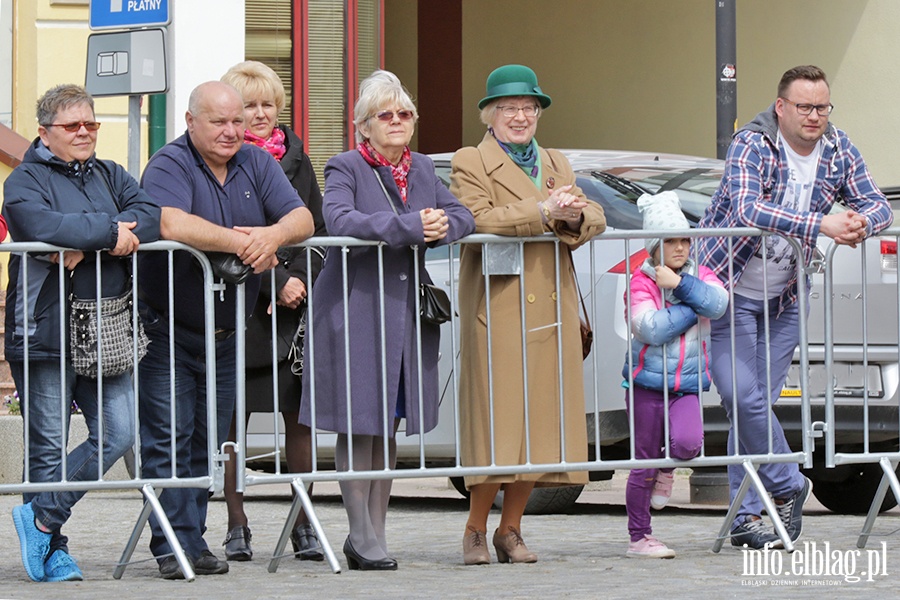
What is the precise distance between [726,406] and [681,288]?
569mm

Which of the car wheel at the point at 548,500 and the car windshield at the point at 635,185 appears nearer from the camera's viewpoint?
the car windshield at the point at 635,185

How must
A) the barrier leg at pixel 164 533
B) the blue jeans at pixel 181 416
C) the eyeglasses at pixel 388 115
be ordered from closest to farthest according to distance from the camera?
the barrier leg at pixel 164 533 < the blue jeans at pixel 181 416 < the eyeglasses at pixel 388 115

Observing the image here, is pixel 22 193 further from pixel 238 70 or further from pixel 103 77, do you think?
pixel 103 77

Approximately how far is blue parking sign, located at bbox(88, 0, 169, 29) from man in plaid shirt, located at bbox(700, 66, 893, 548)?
348cm

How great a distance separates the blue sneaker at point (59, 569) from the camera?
6.20 meters

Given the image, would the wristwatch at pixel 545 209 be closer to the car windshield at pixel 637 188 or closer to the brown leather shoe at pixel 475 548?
the brown leather shoe at pixel 475 548

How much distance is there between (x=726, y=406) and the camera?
6.83 metres

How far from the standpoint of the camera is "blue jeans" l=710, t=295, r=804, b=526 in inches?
265

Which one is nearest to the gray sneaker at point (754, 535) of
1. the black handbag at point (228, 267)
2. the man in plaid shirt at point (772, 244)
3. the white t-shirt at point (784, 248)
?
the man in plaid shirt at point (772, 244)

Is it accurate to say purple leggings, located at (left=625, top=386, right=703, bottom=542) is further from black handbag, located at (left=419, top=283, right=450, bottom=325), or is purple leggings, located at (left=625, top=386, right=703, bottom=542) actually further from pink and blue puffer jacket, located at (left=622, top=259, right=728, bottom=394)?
black handbag, located at (left=419, top=283, right=450, bottom=325)

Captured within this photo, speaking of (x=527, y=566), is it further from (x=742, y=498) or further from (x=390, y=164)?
(x=390, y=164)

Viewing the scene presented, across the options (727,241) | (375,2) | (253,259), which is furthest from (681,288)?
(375,2)

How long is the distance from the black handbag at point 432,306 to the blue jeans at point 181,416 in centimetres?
71

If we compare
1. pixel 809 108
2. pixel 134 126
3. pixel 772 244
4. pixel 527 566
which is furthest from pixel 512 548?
pixel 134 126
